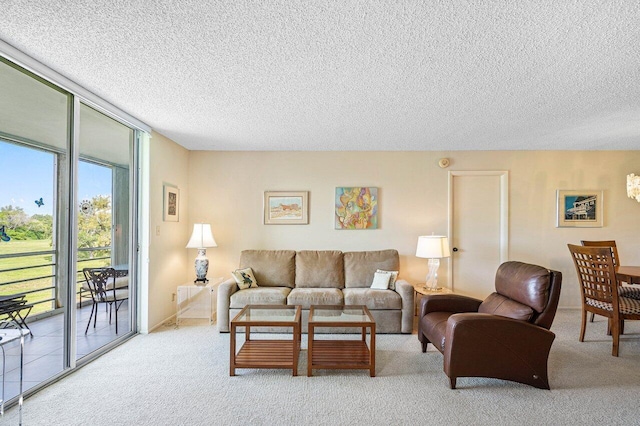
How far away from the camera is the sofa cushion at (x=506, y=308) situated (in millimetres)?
2562

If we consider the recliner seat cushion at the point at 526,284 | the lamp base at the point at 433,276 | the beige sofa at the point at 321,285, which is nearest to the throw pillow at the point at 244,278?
the beige sofa at the point at 321,285

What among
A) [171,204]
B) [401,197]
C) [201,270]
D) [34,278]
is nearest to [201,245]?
[201,270]

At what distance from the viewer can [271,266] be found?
14.3ft

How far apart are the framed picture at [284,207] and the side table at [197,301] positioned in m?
1.12

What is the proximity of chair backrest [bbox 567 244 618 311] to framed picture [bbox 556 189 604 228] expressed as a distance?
4.59 feet

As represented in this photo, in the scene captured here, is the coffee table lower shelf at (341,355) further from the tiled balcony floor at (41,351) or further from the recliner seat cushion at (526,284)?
the tiled balcony floor at (41,351)

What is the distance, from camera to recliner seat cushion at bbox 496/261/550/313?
2.53 metres

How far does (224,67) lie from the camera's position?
90.7 inches

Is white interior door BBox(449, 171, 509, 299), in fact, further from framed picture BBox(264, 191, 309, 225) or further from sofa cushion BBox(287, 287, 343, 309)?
framed picture BBox(264, 191, 309, 225)

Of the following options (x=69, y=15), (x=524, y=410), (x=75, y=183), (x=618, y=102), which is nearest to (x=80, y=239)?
(x=75, y=183)

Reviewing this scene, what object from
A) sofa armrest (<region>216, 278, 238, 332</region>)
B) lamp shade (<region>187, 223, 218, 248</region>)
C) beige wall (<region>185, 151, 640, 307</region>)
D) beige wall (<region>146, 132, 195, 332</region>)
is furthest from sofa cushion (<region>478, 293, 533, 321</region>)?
beige wall (<region>146, 132, 195, 332</region>)

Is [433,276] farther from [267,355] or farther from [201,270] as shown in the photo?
[201,270]

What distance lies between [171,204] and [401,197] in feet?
10.4

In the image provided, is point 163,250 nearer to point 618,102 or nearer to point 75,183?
point 75,183
